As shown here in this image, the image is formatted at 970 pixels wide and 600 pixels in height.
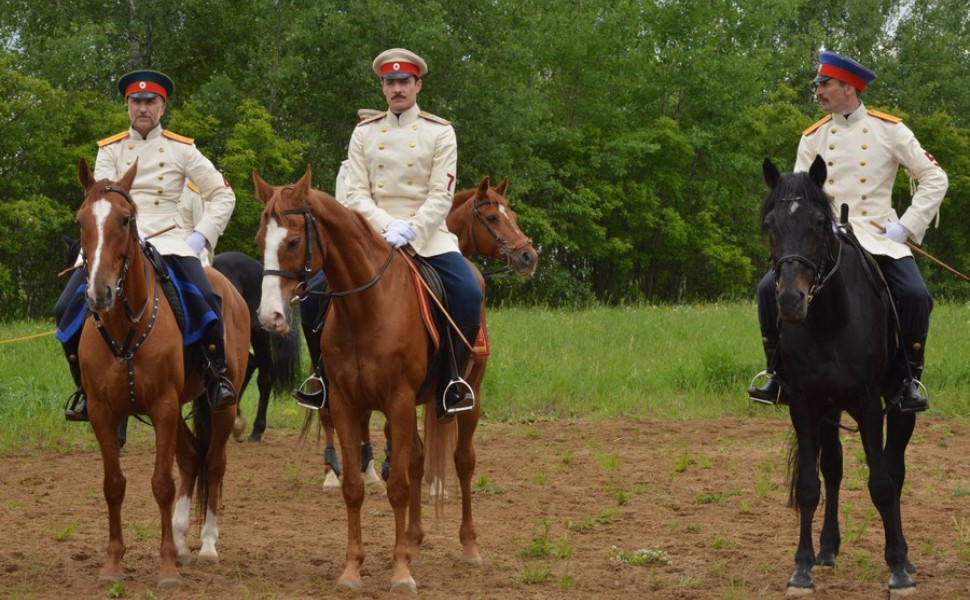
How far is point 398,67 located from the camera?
321 inches

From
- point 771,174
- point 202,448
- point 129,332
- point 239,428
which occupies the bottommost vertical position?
point 239,428

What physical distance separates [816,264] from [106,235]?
383cm

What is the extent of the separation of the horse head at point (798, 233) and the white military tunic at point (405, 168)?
2.11 metres

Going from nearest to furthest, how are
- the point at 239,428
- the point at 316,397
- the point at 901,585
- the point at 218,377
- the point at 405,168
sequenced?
the point at 901,585, the point at 316,397, the point at 218,377, the point at 405,168, the point at 239,428

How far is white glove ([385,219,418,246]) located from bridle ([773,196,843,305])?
86.9 inches

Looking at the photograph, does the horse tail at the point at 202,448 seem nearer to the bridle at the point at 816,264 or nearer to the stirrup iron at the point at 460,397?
the stirrup iron at the point at 460,397

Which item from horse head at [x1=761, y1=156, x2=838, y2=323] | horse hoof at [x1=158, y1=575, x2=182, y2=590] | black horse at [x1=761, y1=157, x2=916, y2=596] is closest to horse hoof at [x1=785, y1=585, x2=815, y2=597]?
black horse at [x1=761, y1=157, x2=916, y2=596]

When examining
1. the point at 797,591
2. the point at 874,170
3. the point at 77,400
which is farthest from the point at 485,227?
the point at 797,591

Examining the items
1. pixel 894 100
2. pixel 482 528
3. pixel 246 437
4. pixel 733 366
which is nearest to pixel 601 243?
pixel 894 100

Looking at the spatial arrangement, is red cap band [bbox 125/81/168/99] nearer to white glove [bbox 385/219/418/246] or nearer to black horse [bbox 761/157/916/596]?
white glove [bbox 385/219/418/246]

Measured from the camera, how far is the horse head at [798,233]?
260 inches

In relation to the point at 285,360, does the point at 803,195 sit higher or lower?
higher

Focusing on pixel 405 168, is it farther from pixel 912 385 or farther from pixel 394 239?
pixel 912 385

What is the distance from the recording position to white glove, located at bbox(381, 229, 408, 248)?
24.8ft
